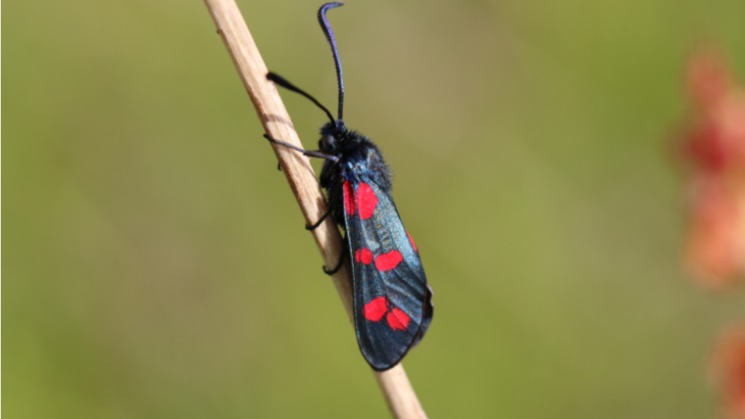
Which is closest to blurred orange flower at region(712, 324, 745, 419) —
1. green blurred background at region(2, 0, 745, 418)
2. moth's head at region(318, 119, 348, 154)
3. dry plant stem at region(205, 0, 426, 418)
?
dry plant stem at region(205, 0, 426, 418)

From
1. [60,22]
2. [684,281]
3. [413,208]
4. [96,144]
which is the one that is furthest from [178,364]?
[684,281]

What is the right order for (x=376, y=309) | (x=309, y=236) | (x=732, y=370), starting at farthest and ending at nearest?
(x=309, y=236) < (x=376, y=309) < (x=732, y=370)

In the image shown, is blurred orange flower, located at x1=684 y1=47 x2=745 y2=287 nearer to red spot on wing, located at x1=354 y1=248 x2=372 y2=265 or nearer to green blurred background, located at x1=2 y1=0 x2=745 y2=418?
red spot on wing, located at x1=354 y1=248 x2=372 y2=265

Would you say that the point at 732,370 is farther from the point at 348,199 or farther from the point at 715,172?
the point at 348,199

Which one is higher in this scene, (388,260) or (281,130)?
(281,130)

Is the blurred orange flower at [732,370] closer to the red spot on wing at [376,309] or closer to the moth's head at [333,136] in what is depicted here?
the red spot on wing at [376,309]

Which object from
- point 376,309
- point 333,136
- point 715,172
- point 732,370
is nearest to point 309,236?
point 333,136

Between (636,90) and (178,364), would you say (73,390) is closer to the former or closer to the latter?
(178,364)
